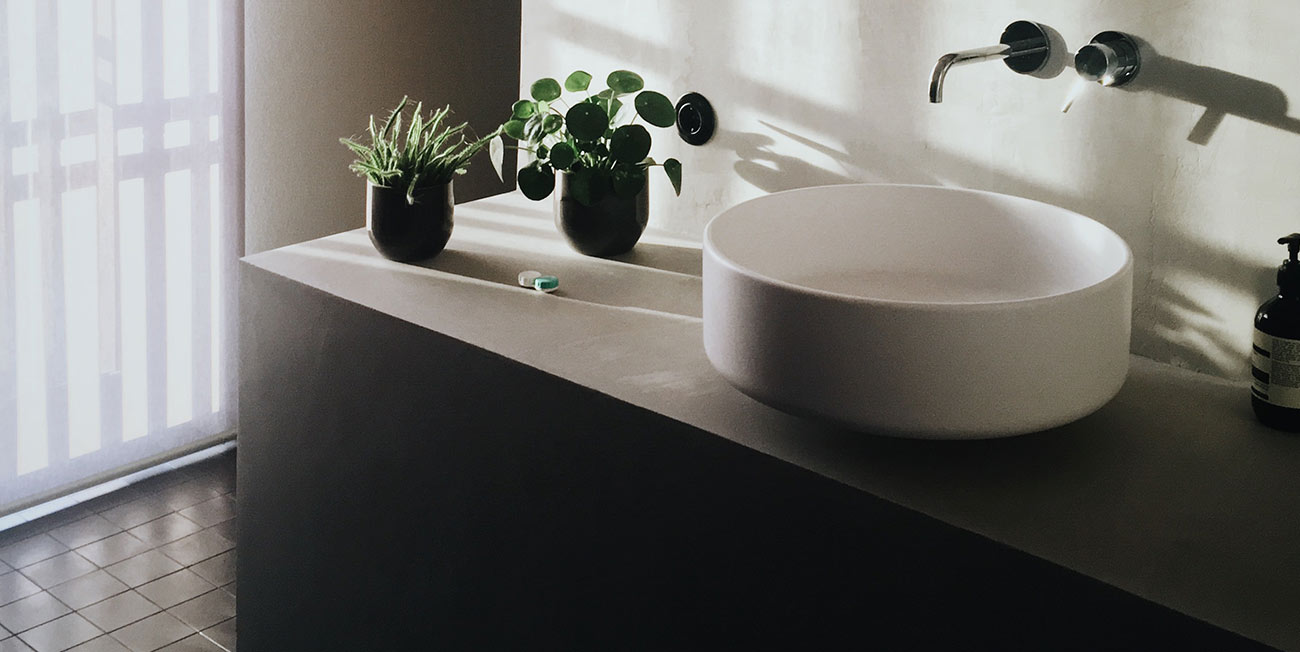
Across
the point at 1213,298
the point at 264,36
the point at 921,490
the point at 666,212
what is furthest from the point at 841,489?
the point at 264,36

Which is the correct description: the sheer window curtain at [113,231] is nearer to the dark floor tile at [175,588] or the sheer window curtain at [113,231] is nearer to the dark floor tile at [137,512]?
the dark floor tile at [137,512]

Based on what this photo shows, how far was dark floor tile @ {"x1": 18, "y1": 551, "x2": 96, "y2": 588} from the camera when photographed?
8.40 feet

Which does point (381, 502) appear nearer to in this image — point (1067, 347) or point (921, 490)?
point (921, 490)

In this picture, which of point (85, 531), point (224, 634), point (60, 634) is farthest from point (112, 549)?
point (224, 634)

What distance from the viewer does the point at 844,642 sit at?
130cm

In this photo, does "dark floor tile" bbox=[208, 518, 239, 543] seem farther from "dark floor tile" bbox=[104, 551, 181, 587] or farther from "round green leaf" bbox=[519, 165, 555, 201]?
"round green leaf" bbox=[519, 165, 555, 201]

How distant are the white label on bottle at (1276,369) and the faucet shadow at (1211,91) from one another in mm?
258

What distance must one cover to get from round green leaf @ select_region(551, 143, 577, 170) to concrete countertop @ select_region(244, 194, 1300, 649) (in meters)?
0.16

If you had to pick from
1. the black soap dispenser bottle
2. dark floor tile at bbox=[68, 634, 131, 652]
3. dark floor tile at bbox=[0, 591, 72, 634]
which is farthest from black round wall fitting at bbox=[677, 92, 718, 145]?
dark floor tile at bbox=[0, 591, 72, 634]

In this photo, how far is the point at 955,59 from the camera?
59.1 inches

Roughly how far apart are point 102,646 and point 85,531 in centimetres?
49

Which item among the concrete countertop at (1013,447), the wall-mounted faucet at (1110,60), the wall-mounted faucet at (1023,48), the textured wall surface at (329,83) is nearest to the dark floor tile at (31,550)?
the textured wall surface at (329,83)

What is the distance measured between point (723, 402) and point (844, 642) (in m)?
0.31

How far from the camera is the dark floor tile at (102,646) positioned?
233 cm
